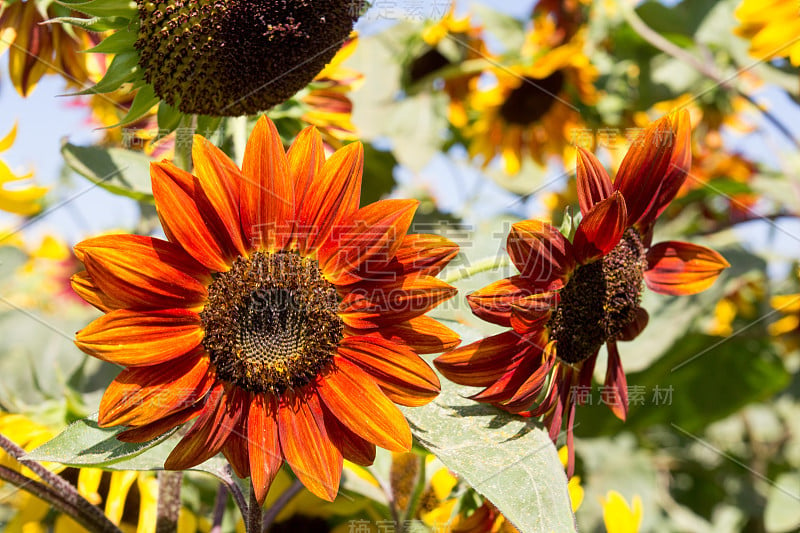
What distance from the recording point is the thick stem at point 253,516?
1.65 feet

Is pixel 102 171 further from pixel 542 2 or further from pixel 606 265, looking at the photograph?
pixel 542 2

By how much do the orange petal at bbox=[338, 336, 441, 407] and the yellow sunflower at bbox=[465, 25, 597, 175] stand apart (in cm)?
109

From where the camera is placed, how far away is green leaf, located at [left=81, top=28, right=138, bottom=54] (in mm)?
556

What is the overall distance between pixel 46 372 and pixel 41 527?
0.99 feet

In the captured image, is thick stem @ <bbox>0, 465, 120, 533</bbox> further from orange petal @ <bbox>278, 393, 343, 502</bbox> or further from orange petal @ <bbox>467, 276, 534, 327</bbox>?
orange petal @ <bbox>467, 276, 534, 327</bbox>

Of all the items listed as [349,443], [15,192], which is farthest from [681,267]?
[15,192]

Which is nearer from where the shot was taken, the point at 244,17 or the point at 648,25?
the point at 244,17

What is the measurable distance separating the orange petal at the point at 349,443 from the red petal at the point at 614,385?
0.23 meters

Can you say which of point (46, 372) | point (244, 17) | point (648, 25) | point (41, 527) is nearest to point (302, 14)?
point (244, 17)

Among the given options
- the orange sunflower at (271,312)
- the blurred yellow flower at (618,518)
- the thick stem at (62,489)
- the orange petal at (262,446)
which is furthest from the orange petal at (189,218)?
the blurred yellow flower at (618,518)

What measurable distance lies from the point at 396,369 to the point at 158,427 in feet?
0.51

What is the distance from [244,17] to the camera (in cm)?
54

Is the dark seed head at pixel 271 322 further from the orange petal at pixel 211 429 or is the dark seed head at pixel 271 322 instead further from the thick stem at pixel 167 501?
the thick stem at pixel 167 501

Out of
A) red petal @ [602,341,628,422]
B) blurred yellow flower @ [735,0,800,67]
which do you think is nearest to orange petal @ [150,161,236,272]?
red petal @ [602,341,628,422]
